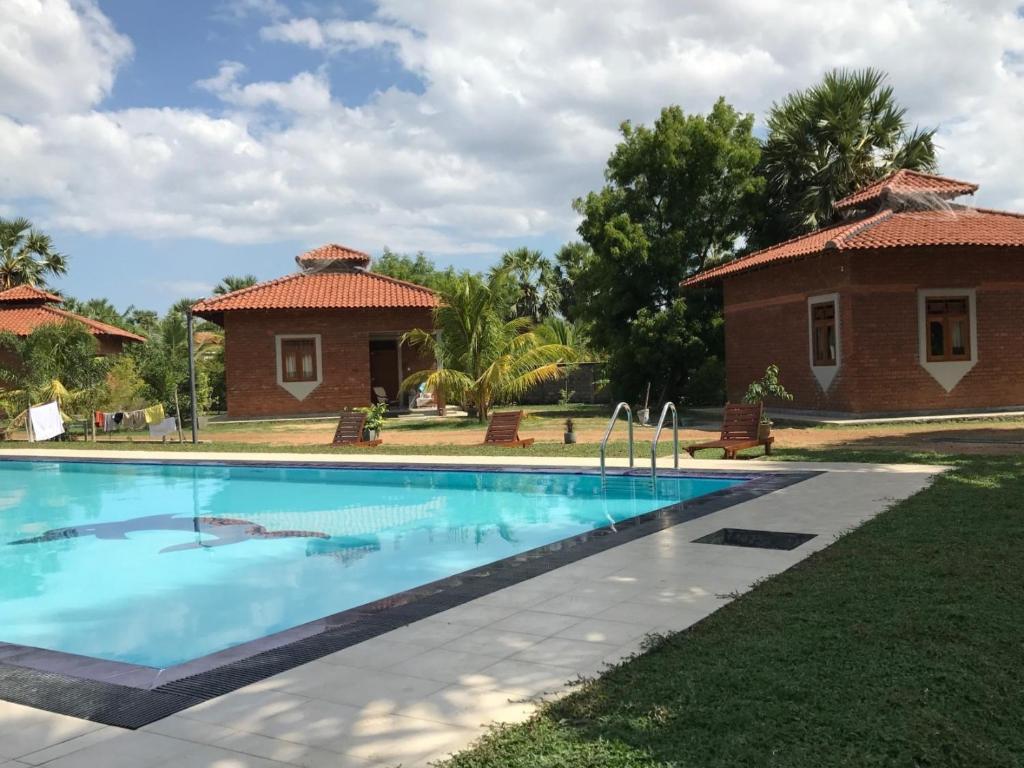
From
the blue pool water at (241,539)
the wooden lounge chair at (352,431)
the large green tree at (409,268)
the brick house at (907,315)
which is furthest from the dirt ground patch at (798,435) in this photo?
the large green tree at (409,268)

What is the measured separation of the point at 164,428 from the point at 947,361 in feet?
61.3

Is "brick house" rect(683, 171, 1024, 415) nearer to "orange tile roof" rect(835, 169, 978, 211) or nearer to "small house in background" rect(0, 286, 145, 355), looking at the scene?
"orange tile roof" rect(835, 169, 978, 211)

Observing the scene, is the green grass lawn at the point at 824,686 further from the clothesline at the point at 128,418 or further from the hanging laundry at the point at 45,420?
the hanging laundry at the point at 45,420

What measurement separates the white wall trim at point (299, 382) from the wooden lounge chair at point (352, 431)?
963 cm

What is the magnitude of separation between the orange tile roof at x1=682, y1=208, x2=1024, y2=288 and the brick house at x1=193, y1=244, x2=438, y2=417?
11031 mm

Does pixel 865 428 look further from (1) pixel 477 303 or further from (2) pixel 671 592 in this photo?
(2) pixel 671 592

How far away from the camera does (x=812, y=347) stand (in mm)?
21609

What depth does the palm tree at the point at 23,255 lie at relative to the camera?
135ft

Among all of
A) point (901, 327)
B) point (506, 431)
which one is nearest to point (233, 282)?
point (506, 431)

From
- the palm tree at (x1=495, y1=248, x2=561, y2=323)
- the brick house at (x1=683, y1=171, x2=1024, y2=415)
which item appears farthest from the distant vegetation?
the palm tree at (x1=495, y1=248, x2=561, y2=323)

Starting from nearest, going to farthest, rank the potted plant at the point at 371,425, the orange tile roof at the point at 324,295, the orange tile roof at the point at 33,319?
the potted plant at the point at 371,425 → the orange tile roof at the point at 324,295 → the orange tile roof at the point at 33,319

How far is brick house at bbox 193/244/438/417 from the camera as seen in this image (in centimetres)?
2850

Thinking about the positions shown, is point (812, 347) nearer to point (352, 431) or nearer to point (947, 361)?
point (947, 361)

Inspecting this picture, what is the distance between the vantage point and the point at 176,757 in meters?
3.59
